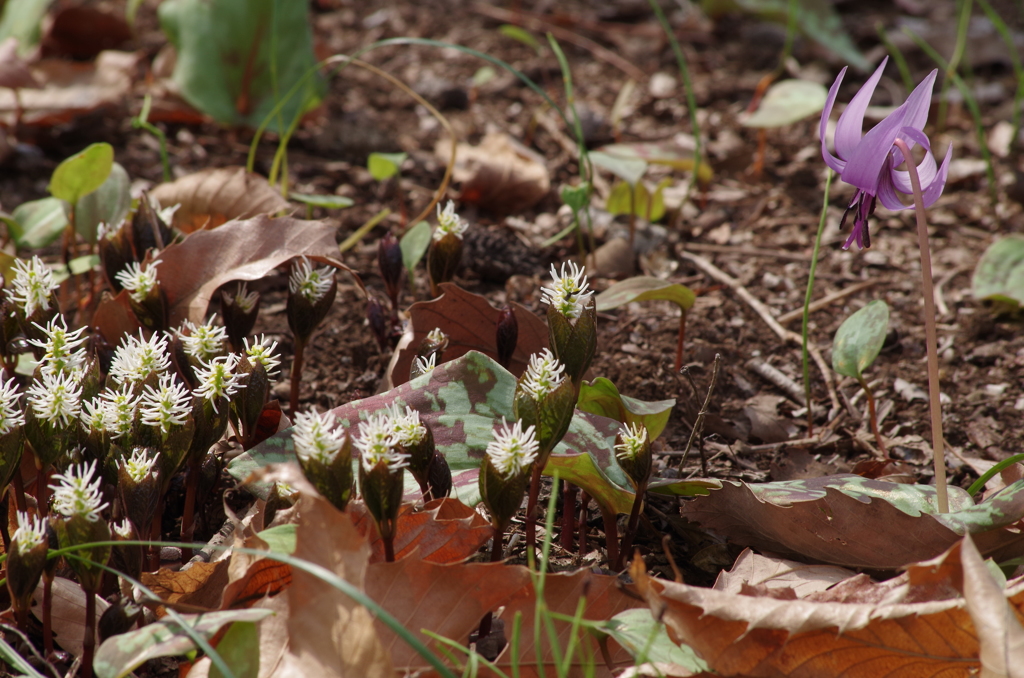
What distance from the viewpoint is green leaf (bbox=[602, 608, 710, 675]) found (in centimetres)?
119

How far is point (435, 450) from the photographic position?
139 cm

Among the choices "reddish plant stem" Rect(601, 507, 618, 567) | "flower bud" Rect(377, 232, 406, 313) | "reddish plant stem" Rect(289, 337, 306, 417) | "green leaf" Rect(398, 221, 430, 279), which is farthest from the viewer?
"green leaf" Rect(398, 221, 430, 279)

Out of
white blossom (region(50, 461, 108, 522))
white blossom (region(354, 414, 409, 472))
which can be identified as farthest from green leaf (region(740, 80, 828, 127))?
white blossom (region(50, 461, 108, 522))

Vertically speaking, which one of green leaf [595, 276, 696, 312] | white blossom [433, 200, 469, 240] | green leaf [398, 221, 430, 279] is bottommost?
green leaf [398, 221, 430, 279]

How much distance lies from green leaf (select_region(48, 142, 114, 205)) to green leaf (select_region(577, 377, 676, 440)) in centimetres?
129

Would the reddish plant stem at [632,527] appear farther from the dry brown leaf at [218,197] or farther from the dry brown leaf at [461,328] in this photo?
the dry brown leaf at [218,197]

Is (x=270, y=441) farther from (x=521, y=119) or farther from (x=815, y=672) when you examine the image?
(x=521, y=119)

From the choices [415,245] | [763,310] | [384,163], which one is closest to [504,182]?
[384,163]

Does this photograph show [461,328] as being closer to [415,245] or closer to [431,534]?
[415,245]

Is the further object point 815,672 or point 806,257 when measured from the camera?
point 806,257

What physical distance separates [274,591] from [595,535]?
0.63 m

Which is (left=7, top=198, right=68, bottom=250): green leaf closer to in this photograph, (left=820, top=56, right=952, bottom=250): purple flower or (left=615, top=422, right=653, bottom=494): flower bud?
(left=615, top=422, right=653, bottom=494): flower bud

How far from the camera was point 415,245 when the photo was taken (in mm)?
2252

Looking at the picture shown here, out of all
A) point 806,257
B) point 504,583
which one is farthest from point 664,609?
point 806,257
